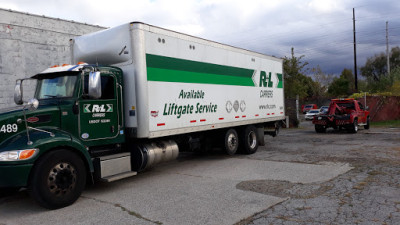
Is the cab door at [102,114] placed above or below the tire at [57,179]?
above

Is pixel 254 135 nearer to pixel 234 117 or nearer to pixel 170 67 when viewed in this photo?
pixel 234 117

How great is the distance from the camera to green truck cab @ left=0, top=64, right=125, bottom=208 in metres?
5.29

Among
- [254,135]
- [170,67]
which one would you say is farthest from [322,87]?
[170,67]

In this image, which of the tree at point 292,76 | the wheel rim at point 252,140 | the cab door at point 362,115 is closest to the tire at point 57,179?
the wheel rim at point 252,140

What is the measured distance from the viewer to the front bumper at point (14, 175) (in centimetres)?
512

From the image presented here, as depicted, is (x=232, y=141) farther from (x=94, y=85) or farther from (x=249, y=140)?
(x=94, y=85)

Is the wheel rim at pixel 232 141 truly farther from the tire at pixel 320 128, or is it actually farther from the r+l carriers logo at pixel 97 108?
the tire at pixel 320 128

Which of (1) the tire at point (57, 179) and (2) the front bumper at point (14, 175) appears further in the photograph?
(1) the tire at point (57, 179)

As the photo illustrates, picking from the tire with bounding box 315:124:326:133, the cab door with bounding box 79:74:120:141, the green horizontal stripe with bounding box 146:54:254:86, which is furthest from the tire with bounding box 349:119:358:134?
the cab door with bounding box 79:74:120:141

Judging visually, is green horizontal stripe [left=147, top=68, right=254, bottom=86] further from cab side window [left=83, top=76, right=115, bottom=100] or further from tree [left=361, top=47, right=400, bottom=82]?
tree [left=361, top=47, right=400, bottom=82]

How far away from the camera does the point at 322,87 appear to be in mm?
60469

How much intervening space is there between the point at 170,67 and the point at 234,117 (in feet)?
9.98

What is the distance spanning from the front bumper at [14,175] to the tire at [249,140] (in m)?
6.81

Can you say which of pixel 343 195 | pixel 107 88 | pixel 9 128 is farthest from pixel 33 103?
Result: pixel 343 195
